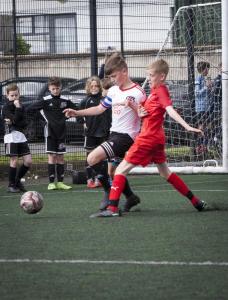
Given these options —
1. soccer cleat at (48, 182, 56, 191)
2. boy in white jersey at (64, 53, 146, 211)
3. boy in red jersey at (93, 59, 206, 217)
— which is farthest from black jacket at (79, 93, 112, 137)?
boy in red jersey at (93, 59, 206, 217)

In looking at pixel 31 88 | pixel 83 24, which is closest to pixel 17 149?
pixel 83 24

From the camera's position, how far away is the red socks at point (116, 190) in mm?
9211

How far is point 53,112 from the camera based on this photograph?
13.4m

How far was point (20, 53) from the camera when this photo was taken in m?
15.7

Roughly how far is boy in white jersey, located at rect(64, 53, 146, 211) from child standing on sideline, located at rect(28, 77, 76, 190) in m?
3.36

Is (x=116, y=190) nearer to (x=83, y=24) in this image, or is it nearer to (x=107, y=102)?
(x=107, y=102)

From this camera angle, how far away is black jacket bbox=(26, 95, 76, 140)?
1329cm

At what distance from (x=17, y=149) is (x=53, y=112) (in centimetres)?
82

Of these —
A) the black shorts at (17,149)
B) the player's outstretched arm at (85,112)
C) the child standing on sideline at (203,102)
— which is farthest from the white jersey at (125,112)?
the child standing on sideline at (203,102)

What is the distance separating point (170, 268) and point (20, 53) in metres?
9.73

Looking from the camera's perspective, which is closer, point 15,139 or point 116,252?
point 116,252

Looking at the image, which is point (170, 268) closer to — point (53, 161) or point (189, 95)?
point (53, 161)

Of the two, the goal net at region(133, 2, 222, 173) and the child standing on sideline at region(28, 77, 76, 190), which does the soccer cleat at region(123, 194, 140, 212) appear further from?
the goal net at region(133, 2, 222, 173)

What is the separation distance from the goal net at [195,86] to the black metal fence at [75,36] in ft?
1.21
